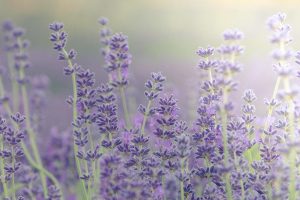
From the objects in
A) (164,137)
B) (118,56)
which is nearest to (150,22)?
(118,56)

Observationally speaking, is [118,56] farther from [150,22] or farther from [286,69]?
[150,22]

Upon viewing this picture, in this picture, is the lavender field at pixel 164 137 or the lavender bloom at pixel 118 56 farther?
the lavender bloom at pixel 118 56

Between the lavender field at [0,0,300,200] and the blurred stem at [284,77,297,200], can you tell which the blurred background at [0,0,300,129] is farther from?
the blurred stem at [284,77,297,200]

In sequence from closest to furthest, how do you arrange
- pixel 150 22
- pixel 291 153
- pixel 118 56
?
pixel 291 153, pixel 118 56, pixel 150 22

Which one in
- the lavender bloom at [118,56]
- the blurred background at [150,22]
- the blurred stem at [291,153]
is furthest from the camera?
the blurred background at [150,22]

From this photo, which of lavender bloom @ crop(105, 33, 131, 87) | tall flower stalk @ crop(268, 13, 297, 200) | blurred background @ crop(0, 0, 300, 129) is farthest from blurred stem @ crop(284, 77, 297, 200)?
blurred background @ crop(0, 0, 300, 129)

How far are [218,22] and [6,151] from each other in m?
12.3

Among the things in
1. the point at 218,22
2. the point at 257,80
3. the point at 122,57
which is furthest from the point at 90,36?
the point at 122,57

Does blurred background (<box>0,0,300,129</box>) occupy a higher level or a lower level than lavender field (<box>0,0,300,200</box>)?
higher

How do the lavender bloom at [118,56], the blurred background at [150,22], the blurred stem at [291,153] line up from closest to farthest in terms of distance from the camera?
the blurred stem at [291,153] < the lavender bloom at [118,56] < the blurred background at [150,22]

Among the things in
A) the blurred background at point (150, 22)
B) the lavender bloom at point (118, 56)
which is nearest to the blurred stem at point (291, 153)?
the lavender bloom at point (118, 56)

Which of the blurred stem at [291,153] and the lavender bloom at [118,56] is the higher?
the lavender bloom at [118,56]

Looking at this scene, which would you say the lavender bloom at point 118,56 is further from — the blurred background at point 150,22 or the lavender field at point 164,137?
the blurred background at point 150,22

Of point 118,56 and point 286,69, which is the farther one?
point 118,56
